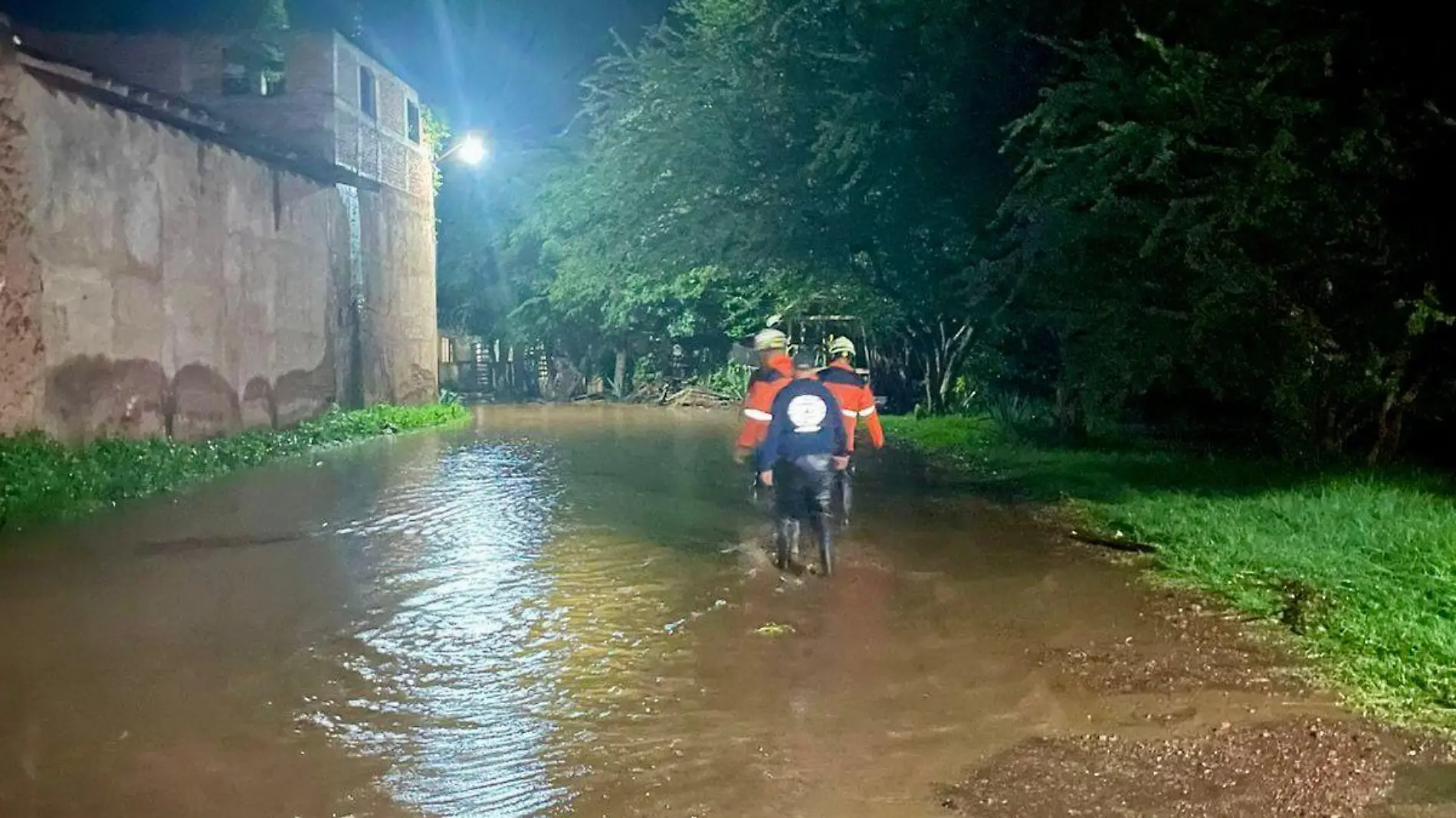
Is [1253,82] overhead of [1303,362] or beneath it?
overhead

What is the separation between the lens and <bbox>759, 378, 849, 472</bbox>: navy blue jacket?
8828 mm

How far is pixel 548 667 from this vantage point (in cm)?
677

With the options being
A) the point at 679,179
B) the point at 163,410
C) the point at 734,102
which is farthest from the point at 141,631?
the point at 679,179

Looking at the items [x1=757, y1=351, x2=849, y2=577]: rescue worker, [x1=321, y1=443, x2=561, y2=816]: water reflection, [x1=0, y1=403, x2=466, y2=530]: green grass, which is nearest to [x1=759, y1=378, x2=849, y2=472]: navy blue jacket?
[x1=757, y1=351, x2=849, y2=577]: rescue worker

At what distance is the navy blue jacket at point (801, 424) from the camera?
8.83 m

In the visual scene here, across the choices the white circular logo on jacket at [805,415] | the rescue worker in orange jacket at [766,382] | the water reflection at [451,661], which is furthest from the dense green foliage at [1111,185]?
the water reflection at [451,661]

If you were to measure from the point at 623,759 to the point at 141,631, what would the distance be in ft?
13.2

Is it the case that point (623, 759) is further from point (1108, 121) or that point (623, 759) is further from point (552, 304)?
point (552, 304)

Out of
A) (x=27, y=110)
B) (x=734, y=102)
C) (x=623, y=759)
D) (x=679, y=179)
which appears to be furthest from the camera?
(x=679, y=179)

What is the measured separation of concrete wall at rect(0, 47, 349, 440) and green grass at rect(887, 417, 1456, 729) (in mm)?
11257

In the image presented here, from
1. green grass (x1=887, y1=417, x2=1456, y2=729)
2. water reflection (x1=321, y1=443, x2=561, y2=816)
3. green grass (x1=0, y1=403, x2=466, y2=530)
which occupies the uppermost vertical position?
green grass (x1=0, y1=403, x2=466, y2=530)

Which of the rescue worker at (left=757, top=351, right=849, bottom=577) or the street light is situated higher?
the street light

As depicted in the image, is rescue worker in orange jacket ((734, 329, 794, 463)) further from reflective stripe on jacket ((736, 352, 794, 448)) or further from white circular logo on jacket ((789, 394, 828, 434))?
white circular logo on jacket ((789, 394, 828, 434))

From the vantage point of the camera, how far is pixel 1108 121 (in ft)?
41.8
